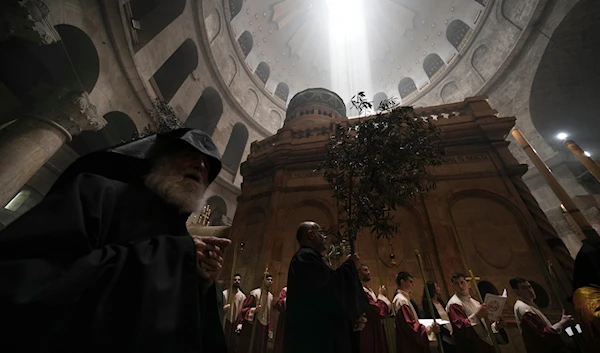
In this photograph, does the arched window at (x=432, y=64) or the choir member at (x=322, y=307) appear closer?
the choir member at (x=322, y=307)

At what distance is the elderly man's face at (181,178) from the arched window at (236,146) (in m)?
17.0

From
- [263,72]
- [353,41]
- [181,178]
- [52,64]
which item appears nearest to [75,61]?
[52,64]

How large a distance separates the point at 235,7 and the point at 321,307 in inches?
845

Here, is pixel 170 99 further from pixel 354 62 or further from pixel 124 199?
pixel 354 62

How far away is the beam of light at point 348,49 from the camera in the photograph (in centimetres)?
2497

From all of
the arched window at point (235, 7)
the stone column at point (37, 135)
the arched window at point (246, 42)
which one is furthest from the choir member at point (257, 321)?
the arched window at point (246, 42)

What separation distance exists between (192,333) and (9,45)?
1208cm

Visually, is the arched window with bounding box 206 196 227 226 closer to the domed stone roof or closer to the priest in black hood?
the domed stone roof

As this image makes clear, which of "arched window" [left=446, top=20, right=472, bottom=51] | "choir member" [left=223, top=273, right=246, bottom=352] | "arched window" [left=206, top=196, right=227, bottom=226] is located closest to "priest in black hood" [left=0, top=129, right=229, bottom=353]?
"choir member" [left=223, top=273, right=246, bottom=352]

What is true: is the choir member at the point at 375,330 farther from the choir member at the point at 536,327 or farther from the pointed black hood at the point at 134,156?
the pointed black hood at the point at 134,156

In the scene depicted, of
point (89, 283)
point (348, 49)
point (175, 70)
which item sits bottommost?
point (89, 283)

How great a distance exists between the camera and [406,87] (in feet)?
73.9

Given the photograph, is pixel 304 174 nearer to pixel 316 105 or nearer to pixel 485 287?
pixel 485 287

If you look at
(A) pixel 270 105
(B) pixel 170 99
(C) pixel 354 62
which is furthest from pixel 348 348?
(C) pixel 354 62
